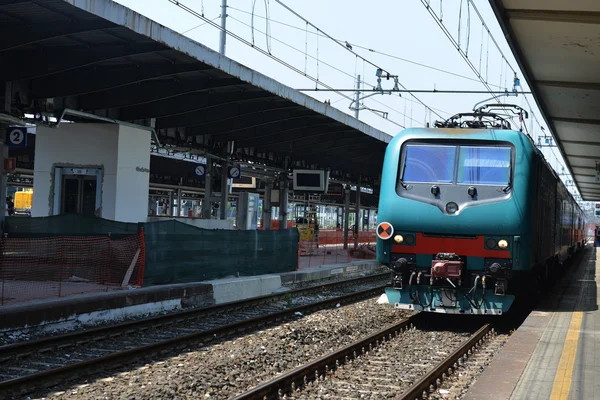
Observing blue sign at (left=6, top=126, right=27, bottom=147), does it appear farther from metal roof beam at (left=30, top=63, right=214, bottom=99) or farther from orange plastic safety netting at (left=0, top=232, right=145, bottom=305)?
orange plastic safety netting at (left=0, top=232, right=145, bottom=305)

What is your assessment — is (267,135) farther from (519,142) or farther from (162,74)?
(519,142)

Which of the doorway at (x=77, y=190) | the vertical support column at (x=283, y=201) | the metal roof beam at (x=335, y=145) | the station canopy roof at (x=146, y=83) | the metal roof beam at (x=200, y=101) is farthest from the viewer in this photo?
the vertical support column at (x=283, y=201)

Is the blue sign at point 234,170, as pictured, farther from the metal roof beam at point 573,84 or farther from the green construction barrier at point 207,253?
the metal roof beam at point 573,84

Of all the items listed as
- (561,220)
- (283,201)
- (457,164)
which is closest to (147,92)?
(457,164)

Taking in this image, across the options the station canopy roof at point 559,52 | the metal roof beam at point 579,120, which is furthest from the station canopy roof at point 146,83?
the metal roof beam at point 579,120

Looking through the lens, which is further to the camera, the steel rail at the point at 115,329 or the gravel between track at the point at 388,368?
the steel rail at the point at 115,329

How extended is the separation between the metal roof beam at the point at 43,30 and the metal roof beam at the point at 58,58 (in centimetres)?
105

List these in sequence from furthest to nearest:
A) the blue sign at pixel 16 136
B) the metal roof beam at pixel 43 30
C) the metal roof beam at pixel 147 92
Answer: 1. the metal roof beam at pixel 147 92
2. the blue sign at pixel 16 136
3. the metal roof beam at pixel 43 30

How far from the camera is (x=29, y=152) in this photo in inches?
1102

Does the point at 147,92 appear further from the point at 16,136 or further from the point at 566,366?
the point at 566,366

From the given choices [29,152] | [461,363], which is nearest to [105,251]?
[461,363]

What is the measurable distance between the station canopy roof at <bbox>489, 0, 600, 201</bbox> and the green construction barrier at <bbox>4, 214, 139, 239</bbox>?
8520 millimetres

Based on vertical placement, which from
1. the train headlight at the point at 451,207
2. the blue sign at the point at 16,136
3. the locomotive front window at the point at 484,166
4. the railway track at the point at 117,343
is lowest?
the railway track at the point at 117,343

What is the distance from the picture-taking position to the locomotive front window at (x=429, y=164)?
37.3 ft
